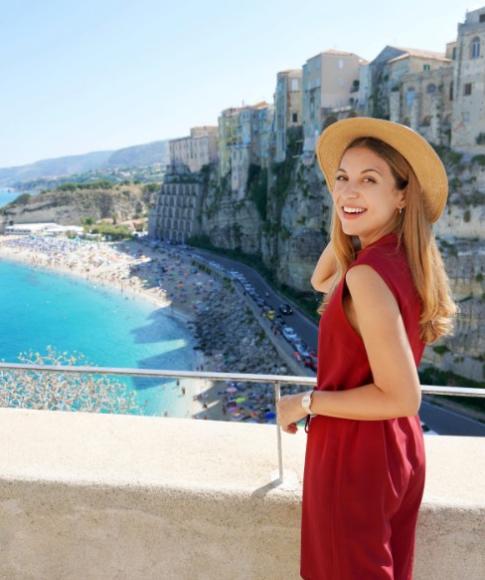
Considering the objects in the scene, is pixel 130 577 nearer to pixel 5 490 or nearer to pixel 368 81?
pixel 5 490

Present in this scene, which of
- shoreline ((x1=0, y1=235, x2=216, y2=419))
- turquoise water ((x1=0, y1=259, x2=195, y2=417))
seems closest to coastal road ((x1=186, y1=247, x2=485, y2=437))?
shoreline ((x1=0, y1=235, x2=216, y2=419))

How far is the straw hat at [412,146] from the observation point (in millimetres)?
1101

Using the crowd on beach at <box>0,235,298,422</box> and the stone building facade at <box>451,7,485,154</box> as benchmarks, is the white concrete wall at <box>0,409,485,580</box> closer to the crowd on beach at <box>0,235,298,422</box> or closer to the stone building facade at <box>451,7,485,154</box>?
the crowd on beach at <box>0,235,298,422</box>

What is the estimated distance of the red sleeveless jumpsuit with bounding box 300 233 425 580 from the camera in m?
1.08

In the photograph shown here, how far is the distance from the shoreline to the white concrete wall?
11.8 metres

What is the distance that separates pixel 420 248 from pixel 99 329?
28.0 m

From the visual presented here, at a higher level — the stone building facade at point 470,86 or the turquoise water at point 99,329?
the stone building facade at point 470,86

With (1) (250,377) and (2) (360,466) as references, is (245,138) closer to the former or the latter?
(1) (250,377)

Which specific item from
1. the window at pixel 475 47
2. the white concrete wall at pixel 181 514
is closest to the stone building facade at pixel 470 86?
the window at pixel 475 47

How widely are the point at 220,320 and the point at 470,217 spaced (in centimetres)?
1277

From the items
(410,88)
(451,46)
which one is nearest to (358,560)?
(410,88)

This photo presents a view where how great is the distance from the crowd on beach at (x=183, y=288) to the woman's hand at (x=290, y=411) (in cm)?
1263

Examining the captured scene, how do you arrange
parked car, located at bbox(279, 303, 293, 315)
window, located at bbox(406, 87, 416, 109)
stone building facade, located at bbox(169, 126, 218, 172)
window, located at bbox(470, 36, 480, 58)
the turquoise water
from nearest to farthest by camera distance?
window, located at bbox(470, 36, 480, 58) < window, located at bbox(406, 87, 416, 109) < the turquoise water < parked car, located at bbox(279, 303, 293, 315) < stone building facade, located at bbox(169, 126, 218, 172)

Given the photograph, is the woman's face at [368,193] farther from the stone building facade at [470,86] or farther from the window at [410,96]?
the window at [410,96]
